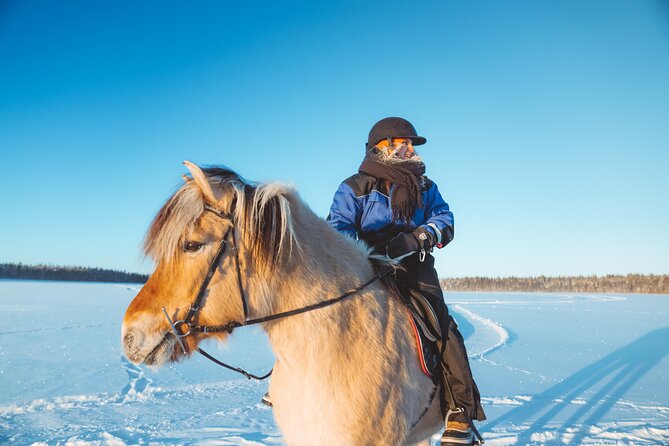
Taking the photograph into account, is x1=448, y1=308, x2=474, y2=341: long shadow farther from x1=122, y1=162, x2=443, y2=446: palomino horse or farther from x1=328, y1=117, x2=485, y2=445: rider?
x1=122, y1=162, x2=443, y2=446: palomino horse

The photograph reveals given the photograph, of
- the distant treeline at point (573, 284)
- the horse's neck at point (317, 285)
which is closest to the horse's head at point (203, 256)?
the horse's neck at point (317, 285)

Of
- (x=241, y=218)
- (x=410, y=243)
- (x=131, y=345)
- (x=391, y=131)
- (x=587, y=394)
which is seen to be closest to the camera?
(x=131, y=345)

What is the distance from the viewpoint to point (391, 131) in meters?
2.96

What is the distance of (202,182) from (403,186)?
1.40 m

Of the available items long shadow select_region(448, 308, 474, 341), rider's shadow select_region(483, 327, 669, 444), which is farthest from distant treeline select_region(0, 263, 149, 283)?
rider's shadow select_region(483, 327, 669, 444)

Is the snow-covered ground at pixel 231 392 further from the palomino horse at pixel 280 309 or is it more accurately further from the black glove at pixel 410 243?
the black glove at pixel 410 243

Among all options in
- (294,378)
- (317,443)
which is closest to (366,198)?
(294,378)

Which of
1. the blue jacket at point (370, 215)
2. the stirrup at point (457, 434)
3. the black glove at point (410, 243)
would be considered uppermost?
the blue jacket at point (370, 215)

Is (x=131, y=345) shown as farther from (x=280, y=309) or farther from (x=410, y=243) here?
(x=410, y=243)

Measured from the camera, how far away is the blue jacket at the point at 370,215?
2.72 metres

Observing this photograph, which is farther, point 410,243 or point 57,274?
point 57,274

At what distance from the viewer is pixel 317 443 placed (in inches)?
73.8

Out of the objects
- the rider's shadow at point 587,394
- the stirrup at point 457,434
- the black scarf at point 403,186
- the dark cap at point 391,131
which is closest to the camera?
the stirrup at point 457,434

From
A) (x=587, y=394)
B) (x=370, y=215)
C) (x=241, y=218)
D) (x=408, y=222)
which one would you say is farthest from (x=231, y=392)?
(x=587, y=394)
